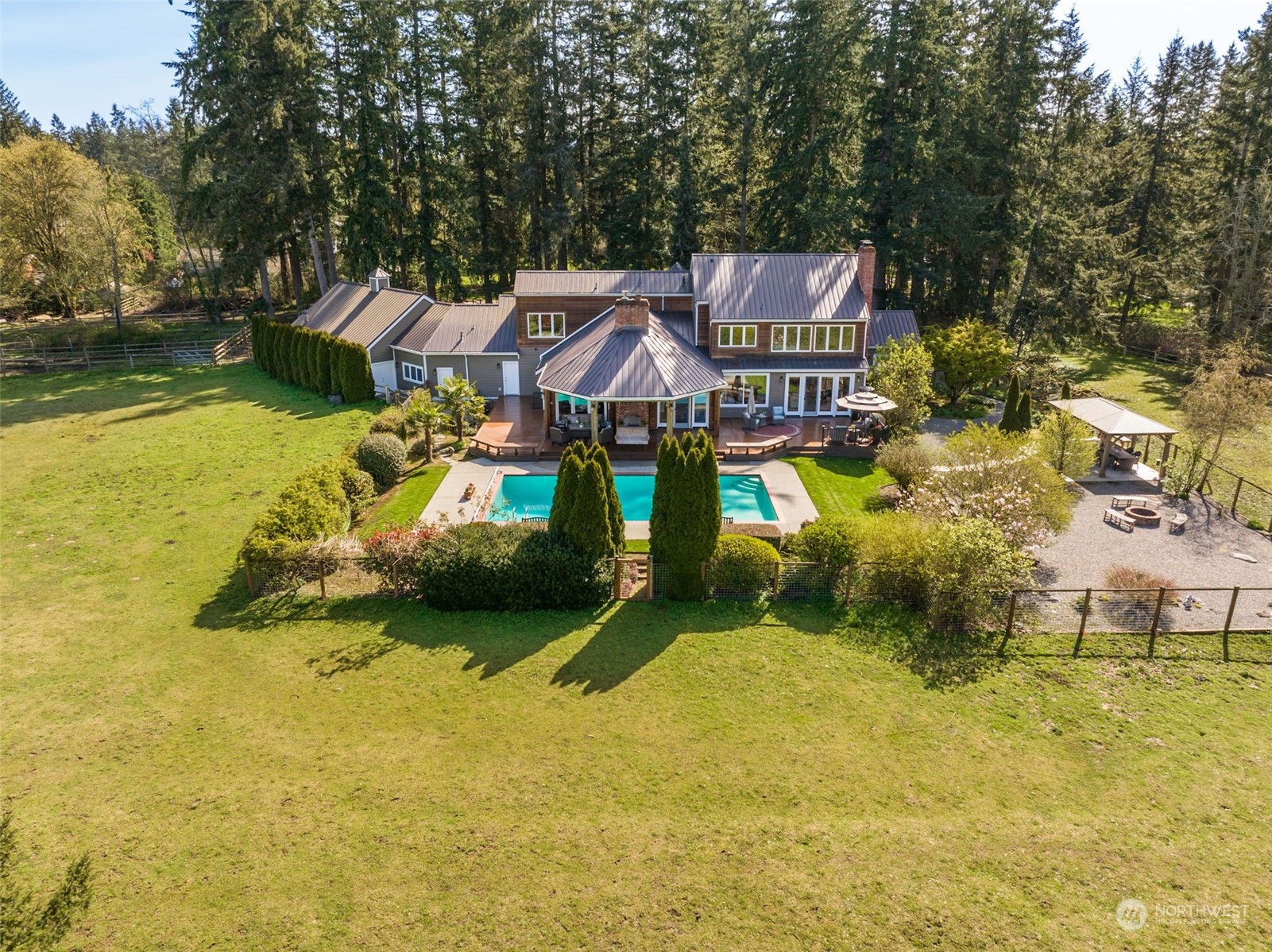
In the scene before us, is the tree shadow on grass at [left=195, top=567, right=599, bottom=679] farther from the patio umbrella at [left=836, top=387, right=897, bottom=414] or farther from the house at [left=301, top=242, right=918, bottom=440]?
the patio umbrella at [left=836, top=387, right=897, bottom=414]

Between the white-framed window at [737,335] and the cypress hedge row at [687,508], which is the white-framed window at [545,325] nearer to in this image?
the white-framed window at [737,335]

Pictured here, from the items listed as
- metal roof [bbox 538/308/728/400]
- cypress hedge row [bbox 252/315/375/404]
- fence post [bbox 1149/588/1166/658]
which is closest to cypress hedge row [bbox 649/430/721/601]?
fence post [bbox 1149/588/1166/658]

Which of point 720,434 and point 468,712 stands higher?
point 720,434

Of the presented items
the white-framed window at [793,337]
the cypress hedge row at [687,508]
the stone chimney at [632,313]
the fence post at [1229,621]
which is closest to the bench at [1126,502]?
the fence post at [1229,621]

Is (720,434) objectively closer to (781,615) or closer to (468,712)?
(781,615)

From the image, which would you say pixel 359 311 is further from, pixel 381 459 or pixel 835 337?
pixel 835 337

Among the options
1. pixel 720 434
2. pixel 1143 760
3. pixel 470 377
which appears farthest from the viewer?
pixel 470 377

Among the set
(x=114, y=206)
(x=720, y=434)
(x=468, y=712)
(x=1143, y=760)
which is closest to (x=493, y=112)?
(x=114, y=206)
